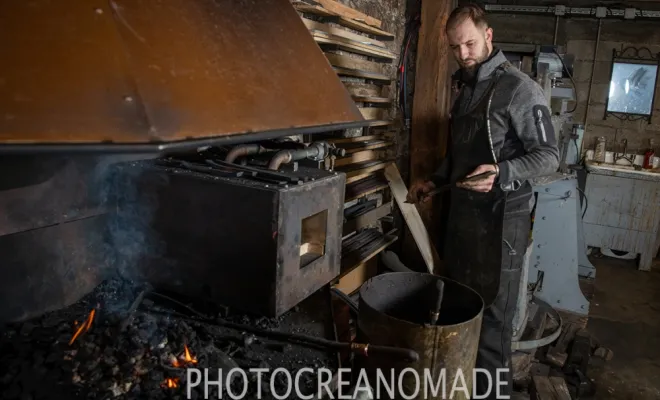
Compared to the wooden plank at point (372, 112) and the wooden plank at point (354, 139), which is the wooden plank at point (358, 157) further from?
the wooden plank at point (372, 112)

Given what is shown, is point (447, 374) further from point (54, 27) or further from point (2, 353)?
point (54, 27)

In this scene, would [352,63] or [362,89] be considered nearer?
[352,63]

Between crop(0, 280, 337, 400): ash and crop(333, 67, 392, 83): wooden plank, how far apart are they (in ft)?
5.30

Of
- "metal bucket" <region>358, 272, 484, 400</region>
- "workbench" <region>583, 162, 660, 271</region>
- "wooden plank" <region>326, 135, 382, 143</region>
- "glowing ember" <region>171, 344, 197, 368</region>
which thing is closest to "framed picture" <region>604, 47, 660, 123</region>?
"workbench" <region>583, 162, 660, 271</region>

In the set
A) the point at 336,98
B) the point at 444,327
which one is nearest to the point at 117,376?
the point at 444,327

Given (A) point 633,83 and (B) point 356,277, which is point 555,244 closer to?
(B) point 356,277

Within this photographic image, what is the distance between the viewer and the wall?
5949 millimetres

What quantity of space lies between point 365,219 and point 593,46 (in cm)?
477

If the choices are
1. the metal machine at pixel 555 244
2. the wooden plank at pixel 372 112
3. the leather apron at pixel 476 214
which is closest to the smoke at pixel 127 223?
the leather apron at pixel 476 214

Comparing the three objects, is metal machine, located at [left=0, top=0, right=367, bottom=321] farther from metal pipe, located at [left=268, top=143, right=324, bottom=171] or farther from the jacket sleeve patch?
the jacket sleeve patch

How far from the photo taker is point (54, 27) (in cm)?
104

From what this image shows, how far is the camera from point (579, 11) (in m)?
5.75

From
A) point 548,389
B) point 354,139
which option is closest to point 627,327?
point 548,389

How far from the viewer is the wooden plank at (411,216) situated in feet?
10.9
